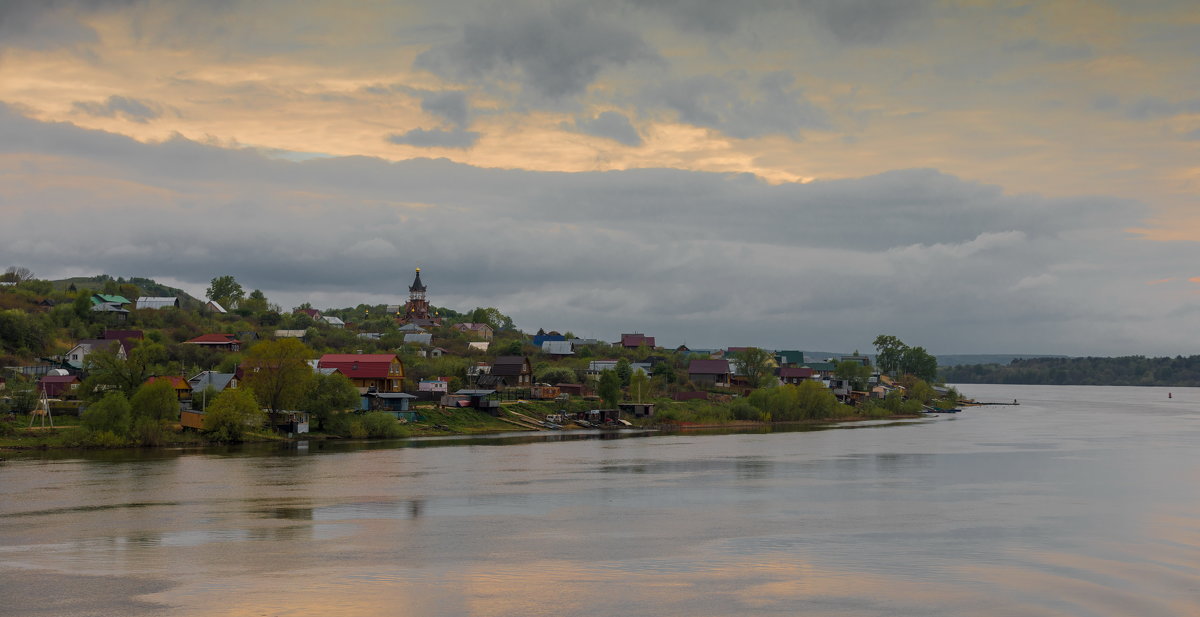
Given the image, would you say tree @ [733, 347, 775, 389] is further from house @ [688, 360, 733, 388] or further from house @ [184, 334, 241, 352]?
house @ [184, 334, 241, 352]

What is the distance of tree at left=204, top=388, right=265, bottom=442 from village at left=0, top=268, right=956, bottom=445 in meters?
0.09

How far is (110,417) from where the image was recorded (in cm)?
5403

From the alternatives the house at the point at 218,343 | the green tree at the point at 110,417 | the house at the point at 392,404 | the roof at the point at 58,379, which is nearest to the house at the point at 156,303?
the house at the point at 218,343

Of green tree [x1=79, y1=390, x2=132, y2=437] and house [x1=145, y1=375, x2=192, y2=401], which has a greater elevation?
house [x1=145, y1=375, x2=192, y2=401]

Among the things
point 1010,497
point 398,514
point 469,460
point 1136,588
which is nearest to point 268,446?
point 469,460

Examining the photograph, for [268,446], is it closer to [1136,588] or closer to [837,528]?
[837,528]

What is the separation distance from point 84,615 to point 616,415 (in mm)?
70626

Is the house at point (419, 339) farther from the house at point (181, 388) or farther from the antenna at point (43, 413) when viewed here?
the antenna at point (43, 413)

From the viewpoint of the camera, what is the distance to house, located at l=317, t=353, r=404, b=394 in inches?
3039

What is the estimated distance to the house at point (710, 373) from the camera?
115 metres

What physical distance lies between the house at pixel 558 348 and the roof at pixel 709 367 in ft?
65.1

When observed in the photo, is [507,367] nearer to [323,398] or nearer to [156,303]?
[323,398]

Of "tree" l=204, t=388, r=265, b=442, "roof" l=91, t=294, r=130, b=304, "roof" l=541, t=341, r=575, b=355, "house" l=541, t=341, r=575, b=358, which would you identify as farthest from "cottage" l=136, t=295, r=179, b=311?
"tree" l=204, t=388, r=265, b=442

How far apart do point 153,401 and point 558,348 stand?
77.2m
